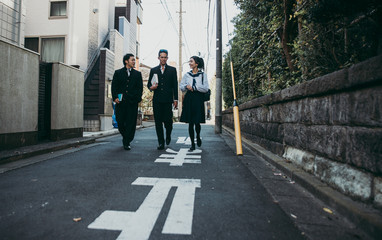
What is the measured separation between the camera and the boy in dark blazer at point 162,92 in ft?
18.5

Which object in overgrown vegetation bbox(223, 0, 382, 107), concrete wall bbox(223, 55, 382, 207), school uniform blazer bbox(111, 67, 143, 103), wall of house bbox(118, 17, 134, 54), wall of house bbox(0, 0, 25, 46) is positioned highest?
wall of house bbox(118, 17, 134, 54)

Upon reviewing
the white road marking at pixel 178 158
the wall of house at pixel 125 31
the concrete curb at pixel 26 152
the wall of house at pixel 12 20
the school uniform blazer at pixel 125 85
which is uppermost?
the wall of house at pixel 125 31

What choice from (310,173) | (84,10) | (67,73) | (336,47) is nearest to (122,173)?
(310,173)

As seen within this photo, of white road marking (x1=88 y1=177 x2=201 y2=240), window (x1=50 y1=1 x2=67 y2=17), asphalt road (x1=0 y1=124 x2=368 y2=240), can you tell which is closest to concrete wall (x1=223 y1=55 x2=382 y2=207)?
asphalt road (x1=0 y1=124 x2=368 y2=240)

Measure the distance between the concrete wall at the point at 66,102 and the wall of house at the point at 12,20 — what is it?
1.77 metres

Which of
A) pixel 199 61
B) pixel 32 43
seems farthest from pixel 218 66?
pixel 32 43

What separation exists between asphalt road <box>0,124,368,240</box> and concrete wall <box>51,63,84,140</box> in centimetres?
264

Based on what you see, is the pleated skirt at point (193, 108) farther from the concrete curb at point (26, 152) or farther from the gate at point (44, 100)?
the gate at point (44, 100)

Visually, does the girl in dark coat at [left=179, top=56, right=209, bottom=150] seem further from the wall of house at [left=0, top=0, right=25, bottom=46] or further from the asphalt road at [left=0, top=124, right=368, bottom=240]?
the wall of house at [left=0, top=0, right=25, bottom=46]

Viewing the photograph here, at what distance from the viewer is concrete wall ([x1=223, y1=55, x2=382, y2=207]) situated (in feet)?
6.57

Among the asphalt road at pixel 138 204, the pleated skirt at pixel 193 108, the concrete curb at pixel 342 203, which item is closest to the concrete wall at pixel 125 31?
the pleated skirt at pixel 193 108

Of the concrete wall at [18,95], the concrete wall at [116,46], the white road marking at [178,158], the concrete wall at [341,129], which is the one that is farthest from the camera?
the concrete wall at [116,46]

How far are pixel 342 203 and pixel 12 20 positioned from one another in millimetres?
8396

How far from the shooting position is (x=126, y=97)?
18.6 ft
